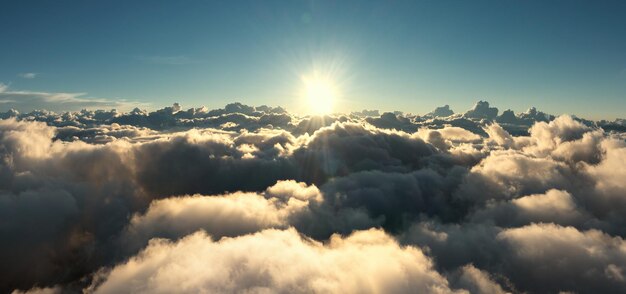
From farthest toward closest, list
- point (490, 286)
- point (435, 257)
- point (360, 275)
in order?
point (435, 257), point (490, 286), point (360, 275)

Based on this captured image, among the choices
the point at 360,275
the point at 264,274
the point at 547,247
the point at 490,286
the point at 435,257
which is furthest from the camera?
the point at 435,257

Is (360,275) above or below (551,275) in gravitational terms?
above

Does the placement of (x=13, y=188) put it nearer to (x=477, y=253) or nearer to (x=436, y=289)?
(x=436, y=289)

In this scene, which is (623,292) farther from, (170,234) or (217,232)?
(170,234)

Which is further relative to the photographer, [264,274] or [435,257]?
[435,257]

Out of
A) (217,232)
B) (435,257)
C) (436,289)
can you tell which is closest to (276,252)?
(436,289)

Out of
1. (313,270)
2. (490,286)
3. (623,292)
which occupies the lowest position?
(490,286)

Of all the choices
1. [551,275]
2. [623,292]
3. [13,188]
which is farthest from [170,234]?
[623,292]

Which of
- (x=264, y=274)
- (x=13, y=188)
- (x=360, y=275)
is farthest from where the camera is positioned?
(x=13, y=188)

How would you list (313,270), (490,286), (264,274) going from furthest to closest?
1. (490,286)
2. (313,270)
3. (264,274)
